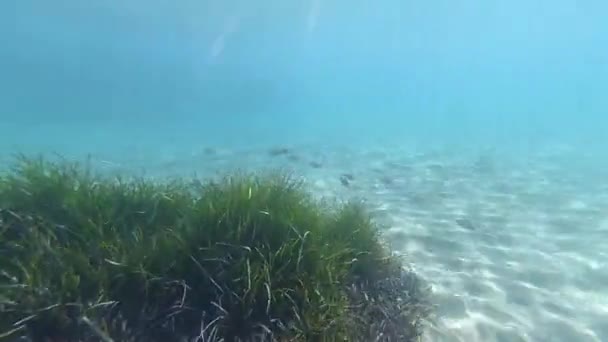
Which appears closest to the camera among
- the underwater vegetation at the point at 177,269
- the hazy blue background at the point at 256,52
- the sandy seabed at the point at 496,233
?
the underwater vegetation at the point at 177,269

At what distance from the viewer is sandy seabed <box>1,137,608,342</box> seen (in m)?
4.57

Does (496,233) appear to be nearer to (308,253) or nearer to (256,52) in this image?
(308,253)

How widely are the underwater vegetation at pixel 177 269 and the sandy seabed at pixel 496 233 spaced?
1016 millimetres

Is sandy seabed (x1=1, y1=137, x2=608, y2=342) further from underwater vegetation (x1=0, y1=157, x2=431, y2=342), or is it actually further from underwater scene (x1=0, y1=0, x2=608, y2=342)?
underwater vegetation (x1=0, y1=157, x2=431, y2=342)

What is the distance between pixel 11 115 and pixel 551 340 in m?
57.5

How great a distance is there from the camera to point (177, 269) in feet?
11.0

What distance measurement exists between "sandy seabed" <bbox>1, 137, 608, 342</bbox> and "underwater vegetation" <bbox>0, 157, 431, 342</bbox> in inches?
40.0

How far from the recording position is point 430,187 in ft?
35.1

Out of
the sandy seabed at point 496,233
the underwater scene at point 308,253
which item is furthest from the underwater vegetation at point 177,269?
the sandy seabed at point 496,233

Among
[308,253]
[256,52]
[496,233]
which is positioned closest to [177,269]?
[308,253]

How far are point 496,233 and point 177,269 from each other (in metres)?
5.67

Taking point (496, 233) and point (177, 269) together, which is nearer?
point (177, 269)

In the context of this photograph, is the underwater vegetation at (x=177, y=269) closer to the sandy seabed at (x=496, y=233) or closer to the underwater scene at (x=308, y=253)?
the underwater scene at (x=308, y=253)

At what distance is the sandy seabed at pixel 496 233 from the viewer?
15.0 feet
